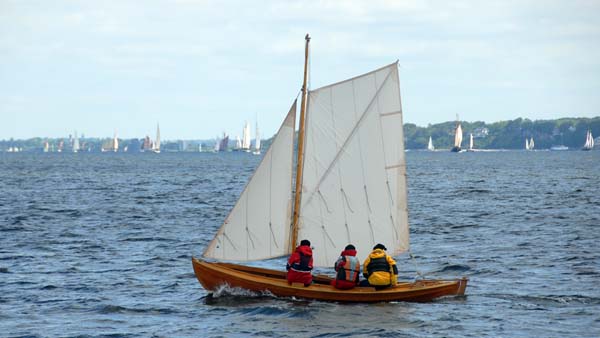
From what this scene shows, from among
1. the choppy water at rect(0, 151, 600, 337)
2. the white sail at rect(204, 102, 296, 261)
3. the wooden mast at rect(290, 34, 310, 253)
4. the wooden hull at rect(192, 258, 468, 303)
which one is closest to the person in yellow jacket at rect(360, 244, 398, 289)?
the wooden hull at rect(192, 258, 468, 303)

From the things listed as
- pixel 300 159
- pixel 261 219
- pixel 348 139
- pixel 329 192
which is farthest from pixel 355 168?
pixel 261 219

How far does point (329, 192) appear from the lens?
31.0 m

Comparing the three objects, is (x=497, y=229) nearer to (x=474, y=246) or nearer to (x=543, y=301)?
(x=474, y=246)

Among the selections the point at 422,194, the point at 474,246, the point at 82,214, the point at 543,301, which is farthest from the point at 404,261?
the point at 422,194

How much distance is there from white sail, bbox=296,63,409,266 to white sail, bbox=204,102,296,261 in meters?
0.63

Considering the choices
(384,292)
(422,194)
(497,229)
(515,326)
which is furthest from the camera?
(422,194)

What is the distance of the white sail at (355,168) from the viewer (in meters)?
30.5

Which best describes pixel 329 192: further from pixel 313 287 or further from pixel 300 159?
pixel 313 287

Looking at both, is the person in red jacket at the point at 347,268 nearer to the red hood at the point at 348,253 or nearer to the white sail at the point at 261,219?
the red hood at the point at 348,253

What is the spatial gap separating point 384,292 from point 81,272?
1473 centimetres

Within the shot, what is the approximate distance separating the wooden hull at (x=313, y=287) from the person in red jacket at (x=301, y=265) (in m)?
0.22

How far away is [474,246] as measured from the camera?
157 feet

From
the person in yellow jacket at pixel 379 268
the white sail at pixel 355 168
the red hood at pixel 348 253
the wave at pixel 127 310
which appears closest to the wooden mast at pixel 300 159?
the white sail at pixel 355 168

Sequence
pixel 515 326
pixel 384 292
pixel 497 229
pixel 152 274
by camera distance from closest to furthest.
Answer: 1. pixel 515 326
2. pixel 384 292
3. pixel 152 274
4. pixel 497 229
